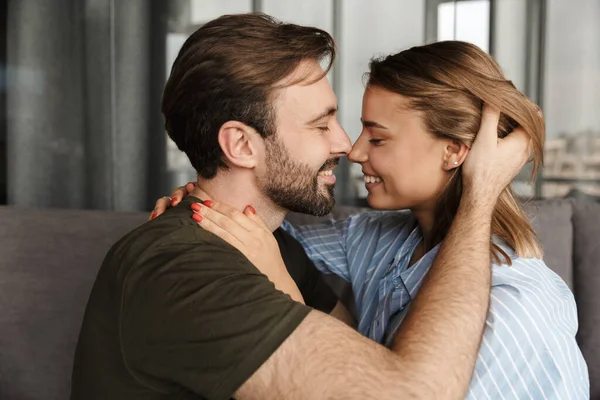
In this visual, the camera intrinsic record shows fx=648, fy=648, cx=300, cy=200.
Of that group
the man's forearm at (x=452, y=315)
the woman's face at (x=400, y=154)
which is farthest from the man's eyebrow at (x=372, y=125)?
the man's forearm at (x=452, y=315)

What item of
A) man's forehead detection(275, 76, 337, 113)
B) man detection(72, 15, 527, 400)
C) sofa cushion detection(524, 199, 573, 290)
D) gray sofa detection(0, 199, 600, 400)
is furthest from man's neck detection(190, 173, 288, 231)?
sofa cushion detection(524, 199, 573, 290)

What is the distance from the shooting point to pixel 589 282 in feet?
5.64

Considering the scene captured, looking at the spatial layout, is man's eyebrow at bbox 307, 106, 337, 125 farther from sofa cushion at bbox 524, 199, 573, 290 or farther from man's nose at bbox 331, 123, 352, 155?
sofa cushion at bbox 524, 199, 573, 290

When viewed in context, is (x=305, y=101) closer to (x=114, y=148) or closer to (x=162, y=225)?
(x=162, y=225)

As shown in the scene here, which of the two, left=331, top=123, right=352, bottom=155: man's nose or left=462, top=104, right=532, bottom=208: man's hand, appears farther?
left=331, top=123, right=352, bottom=155: man's nose

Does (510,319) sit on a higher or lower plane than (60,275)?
higher

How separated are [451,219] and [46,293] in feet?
3.75

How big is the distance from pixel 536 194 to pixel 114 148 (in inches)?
63.0

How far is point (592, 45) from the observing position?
7.61 feet

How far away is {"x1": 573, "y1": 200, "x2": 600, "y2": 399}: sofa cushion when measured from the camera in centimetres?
169

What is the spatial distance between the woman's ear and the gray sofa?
54 cm

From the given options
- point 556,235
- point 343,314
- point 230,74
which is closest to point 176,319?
point 230,74

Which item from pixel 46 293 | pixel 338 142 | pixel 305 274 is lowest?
pixel 46 293

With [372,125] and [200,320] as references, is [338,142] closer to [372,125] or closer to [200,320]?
[372,125]
